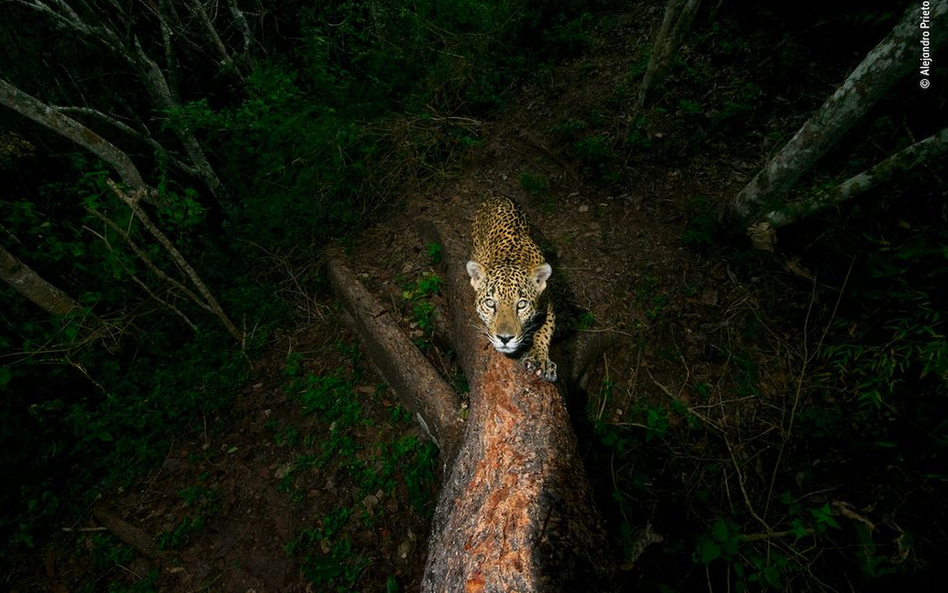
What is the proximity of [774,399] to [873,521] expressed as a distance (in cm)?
129

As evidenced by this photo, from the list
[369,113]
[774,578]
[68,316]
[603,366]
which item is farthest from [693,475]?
[369,113]

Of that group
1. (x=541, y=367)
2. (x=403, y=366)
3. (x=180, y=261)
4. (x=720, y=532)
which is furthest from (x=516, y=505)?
(x=180, y=261)

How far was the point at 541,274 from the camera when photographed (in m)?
4.17

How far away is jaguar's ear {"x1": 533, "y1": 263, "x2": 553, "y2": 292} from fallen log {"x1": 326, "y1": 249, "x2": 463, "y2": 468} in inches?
66.1

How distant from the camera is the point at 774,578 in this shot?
9.51 feet

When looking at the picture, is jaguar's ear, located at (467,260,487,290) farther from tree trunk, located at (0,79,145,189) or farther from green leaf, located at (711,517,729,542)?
tree trunk, located at (0,79,145,189)

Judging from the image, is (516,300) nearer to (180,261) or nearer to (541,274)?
(541,274)

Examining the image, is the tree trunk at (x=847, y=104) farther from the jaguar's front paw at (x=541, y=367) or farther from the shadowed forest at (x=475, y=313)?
the jaguar's front paw at (x=541, y=367)

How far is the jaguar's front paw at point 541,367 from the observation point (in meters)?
3.76

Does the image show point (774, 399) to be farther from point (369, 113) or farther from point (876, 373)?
point (369, 113)

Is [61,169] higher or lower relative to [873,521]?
higher

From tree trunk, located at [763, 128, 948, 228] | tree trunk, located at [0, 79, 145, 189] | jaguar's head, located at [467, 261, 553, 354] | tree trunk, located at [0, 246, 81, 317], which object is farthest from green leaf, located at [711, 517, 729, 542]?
tree trunk, located at [0, 79, 145, 189]

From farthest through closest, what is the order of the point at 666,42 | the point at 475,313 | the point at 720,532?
the point at 666,42 < the point at 475,313 < the point at 720,532

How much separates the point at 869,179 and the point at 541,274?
12.3ft
